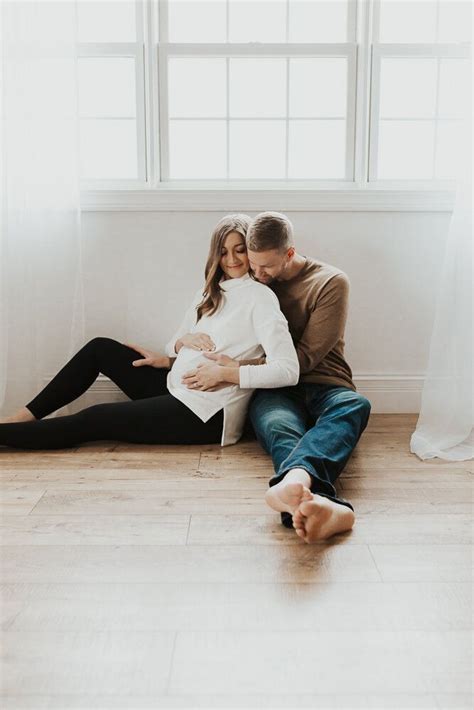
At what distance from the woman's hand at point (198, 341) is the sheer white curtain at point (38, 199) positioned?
485 mm

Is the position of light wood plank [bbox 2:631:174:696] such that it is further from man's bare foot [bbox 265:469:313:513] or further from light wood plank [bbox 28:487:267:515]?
light wood plank [bbox 28:487:267:515]

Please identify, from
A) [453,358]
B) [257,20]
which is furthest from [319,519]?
[257,20]

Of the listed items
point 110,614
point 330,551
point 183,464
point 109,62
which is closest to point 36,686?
point 110,614

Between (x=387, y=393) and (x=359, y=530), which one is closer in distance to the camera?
(x=359, y=530)

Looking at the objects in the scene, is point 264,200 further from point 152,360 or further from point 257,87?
point 152,360

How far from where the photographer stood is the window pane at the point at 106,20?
2.71 metres

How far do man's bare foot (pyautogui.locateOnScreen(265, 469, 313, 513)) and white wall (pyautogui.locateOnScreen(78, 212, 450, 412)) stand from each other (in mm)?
1245

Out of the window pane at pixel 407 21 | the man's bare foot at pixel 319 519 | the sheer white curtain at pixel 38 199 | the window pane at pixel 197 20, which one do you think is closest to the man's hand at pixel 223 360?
the sheer white curtain at pixel 38 199

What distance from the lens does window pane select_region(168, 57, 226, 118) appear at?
2.77 metres

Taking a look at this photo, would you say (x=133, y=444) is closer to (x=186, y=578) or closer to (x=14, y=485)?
(x=14, y=485)

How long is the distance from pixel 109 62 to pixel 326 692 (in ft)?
8.19

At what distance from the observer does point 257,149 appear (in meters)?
2.83

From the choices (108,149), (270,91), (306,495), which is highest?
(270,91)

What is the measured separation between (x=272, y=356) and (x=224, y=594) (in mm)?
966
